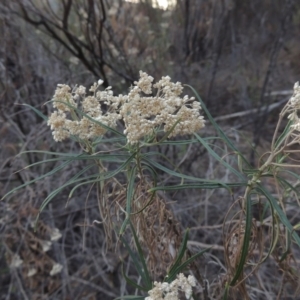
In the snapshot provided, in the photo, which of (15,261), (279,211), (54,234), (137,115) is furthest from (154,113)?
(15,261)

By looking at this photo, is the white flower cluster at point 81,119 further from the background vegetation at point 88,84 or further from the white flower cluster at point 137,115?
the background vegetation at point 88,84

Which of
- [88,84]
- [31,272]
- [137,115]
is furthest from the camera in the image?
[88,84]

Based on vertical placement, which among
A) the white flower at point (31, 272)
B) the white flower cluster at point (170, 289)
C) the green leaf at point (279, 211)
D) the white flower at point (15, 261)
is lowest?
the white flower at point (31, 272)

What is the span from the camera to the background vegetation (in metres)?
2.55

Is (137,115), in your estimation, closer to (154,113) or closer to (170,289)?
(154,113)

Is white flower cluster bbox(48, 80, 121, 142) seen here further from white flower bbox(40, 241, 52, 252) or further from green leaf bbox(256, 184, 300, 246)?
white flower bbox(40, 241, 52, 252)

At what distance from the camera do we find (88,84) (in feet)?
10.1

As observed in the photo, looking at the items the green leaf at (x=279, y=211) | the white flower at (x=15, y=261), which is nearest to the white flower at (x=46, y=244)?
the white flower at (x=15, y=261)

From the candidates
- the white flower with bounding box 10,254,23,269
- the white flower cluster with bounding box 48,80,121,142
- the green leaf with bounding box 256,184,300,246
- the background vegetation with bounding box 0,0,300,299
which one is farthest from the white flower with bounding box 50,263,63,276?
the green leaf with bounding box 256,184,300,246

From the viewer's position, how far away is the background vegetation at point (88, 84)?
2555mm

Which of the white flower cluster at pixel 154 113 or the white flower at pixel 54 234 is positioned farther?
the white flower at pixel 54 234

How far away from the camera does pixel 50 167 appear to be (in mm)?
2857

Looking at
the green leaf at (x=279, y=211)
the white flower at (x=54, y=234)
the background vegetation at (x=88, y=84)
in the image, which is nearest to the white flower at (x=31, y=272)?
the background vegetation at (x=88, y=84)

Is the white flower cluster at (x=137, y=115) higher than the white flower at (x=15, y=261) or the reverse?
higher
